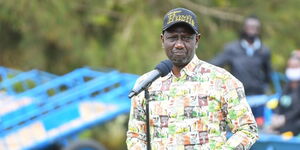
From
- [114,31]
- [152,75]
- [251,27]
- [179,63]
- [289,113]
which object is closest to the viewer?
[152,75]

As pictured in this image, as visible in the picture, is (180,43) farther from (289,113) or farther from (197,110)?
(289,113)

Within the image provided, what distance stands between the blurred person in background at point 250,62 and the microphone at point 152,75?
197 inches

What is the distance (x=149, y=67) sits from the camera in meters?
10.4

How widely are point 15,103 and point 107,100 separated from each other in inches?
48.2

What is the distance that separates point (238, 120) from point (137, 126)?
47cm

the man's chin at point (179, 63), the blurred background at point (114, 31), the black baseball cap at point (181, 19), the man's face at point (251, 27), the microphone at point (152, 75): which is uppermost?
the blurred background at point (114, 31)

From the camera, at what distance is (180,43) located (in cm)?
376

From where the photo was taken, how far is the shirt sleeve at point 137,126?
3873 millimetres

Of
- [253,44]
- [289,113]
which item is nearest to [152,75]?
[289,113]

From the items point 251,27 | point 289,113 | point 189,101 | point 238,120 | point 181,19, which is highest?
point 251,27

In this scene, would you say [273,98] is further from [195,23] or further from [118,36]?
[195,23]

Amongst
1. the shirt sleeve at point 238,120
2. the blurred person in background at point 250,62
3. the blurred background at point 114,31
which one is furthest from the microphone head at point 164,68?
the blurred background at point 114,31

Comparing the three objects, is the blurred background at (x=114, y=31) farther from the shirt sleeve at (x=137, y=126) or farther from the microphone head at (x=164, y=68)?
the microphone head at (x=164, y=68)

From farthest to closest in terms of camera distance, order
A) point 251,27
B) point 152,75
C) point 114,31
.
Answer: point 114,31
point 251,27
point 152,75
